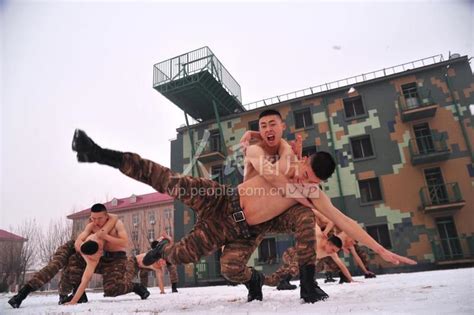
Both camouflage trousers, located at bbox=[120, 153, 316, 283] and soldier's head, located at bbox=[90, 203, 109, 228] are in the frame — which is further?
soldier's head, located at bbox=[90, 203, 109, 228]

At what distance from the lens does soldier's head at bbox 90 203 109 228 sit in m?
5.54

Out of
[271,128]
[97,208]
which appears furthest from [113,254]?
[271,128]

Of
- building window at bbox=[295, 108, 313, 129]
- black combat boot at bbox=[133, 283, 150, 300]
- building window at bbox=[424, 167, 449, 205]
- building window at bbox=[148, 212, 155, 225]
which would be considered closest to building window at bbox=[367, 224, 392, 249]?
building window at bbox=[424, 167, 449, 205]

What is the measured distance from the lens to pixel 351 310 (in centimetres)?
221

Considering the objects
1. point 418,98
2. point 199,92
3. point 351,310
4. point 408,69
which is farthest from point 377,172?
point 351,310

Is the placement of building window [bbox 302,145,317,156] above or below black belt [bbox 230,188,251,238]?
above

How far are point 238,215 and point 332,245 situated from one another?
3.83 m

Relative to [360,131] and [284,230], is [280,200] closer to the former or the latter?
[284,230]

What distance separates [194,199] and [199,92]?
15.2 meters

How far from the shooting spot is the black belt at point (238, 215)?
310cm

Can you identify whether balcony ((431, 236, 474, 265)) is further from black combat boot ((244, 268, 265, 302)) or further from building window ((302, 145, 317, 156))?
black combat boot ((244, 268, 265, 302))

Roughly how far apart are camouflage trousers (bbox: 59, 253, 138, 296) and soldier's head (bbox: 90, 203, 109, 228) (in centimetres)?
64

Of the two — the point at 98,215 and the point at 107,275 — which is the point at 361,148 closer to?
the point at 98,215

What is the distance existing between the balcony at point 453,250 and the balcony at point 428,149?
3.65 meters
